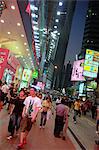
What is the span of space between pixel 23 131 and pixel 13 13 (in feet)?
31.3

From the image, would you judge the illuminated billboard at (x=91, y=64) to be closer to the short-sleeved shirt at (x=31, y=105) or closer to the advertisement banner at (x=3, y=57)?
the advertisement banner at (x=3, y=57)

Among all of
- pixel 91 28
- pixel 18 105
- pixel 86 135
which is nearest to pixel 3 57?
pixel 86 135

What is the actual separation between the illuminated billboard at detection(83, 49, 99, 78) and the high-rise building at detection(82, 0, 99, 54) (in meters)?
89.3

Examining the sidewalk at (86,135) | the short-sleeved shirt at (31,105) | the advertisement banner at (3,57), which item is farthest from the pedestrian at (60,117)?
the advertisement banner at (3,57)

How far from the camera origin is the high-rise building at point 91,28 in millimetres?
123519

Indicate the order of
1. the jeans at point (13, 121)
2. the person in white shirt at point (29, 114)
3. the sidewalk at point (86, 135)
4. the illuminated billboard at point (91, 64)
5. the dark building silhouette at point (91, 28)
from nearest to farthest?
the person in white shirt at point (29, 114) → the jeans at point (13, 121) → the sidewalk at point (86, 135) → the illuminated billboard at point (91, 64) → the dark building silhouette at point (91, 28)

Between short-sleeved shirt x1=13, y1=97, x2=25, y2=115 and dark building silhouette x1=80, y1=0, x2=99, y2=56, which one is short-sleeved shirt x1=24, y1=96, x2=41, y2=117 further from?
dark building silhouette x1=80, y1=0, x2=99, y2=56

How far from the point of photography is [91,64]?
102ft

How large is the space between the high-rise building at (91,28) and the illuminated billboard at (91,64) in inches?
3517

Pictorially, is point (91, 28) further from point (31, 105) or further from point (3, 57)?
point (31, 105)

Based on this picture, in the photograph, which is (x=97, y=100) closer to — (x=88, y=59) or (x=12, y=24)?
(x=88, y=59)

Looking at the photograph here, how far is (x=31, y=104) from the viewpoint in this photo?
855 cm

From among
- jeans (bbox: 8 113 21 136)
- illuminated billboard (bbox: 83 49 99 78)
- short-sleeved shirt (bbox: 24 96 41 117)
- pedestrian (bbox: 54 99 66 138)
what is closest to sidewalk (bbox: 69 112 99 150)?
pedestrian (bbox: 54 99 66 138)

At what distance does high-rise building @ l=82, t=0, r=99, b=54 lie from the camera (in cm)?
12352
